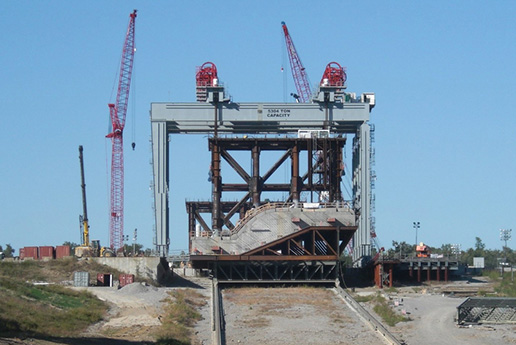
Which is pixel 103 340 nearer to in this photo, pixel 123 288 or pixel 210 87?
pixel 123 288

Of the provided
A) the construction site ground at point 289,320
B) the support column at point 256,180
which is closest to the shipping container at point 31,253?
the construction site ground at point 289,320

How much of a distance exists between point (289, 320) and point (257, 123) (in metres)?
37.2

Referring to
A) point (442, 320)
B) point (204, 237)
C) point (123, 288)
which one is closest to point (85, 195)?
point (204, 237)

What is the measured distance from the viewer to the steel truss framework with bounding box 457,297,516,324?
78.8 metres

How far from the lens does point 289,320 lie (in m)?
79.3

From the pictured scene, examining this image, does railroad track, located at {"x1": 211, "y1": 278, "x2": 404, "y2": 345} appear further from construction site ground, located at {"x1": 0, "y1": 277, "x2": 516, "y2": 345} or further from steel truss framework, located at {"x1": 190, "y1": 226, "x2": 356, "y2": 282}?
steel truss framework, located at {"x1": 190, "y1": 226, "x2": 356, "y2": 282}

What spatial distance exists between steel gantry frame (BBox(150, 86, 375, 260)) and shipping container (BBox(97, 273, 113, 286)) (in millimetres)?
14870

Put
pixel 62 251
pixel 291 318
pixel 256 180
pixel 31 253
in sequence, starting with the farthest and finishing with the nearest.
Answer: pixel 256 180, pixel 31 253, pixel 62 251, pixel 291 318

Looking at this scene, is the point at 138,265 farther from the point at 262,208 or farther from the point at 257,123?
the point at 257,123

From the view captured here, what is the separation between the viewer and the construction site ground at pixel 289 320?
235 feet

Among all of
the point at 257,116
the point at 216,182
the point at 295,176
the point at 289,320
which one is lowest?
the point at 289,320

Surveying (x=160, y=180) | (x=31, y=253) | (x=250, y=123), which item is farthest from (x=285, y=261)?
(x=31, y=253)

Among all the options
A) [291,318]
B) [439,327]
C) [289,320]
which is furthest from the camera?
[291,318]

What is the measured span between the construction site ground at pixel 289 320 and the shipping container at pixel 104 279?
10.7 ft
